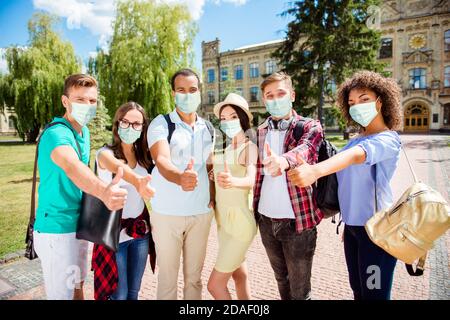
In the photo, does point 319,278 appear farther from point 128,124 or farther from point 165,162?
point 128,124

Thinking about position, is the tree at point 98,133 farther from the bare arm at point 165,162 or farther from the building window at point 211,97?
the building window at point 211,97

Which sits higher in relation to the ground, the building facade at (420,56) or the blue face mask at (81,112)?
the building facade at (420,56)

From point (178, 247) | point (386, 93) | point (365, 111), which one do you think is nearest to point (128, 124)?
point (178, 247)

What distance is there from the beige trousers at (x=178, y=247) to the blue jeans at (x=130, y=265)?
151 mm

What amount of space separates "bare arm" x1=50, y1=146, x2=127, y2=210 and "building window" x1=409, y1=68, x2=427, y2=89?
128ft

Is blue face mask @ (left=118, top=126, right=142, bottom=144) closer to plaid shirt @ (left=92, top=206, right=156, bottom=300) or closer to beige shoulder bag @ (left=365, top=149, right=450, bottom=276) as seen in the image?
plaid shirt @ (left=92, top=206, right=156, bottom=300)

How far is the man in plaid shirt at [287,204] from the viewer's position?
2412 mm

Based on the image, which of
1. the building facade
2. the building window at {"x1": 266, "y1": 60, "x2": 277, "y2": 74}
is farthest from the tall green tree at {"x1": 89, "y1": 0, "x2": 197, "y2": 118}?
the building window at {"x1": 266, "y1": 60, "x2": 277, "y2": 74}

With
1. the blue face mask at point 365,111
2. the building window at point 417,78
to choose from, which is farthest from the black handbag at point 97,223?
the building window at point 417,78

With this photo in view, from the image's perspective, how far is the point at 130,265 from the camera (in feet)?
8.51

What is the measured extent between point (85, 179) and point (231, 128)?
1.24 metres
